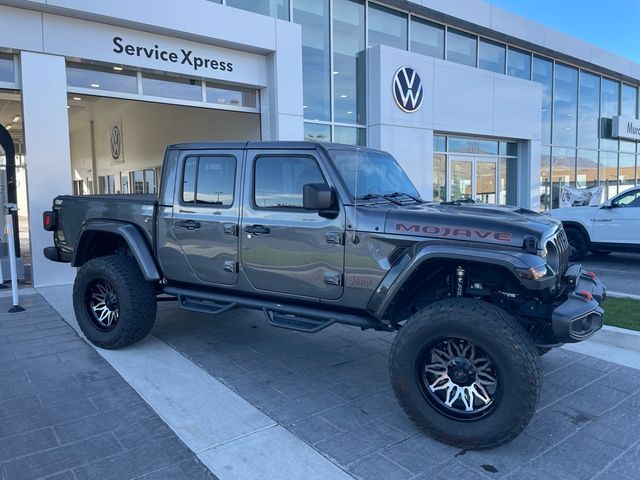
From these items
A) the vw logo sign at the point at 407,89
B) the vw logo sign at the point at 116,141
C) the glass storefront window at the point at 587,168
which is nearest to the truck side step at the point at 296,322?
the vw logo sign at the point at 407,89

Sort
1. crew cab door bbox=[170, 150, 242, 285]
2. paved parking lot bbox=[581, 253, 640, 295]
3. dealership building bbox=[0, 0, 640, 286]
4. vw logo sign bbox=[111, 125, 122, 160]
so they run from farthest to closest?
vw logo sign bbox=[111, 125, 122, 160]
paved parking lot bbox=[581, 253, 640, 295]
dealership building bbox=[0, 0, 640, 286]
crew cab door bbox=[170, 150, 242, 285]

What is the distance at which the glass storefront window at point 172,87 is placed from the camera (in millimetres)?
9451

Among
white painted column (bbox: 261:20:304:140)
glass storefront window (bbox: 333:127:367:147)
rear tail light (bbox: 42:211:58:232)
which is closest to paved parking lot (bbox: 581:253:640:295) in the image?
glass storefront window (bbox: 333:127:367:147)

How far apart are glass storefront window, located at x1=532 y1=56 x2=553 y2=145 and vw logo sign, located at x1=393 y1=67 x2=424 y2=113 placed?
24.2 ft

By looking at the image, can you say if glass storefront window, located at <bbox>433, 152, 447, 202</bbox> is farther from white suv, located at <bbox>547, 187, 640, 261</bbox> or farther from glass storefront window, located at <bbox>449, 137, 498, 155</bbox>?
white suv, located at <bbox>547, 187, 640, 261</bbox>

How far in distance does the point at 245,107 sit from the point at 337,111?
9.65ft

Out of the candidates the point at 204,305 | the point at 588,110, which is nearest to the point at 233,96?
the point at 204,305

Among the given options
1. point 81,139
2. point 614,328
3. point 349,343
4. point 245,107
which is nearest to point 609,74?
point 245,107

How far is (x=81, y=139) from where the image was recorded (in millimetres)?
22969

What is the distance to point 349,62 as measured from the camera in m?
12.9

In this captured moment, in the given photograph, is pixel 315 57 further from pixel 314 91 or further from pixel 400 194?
pixel 400 194

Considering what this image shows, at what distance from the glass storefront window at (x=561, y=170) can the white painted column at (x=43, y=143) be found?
17.4 metres

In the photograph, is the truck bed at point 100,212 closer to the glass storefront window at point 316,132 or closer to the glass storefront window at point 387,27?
the glass storefront window at point 316,132

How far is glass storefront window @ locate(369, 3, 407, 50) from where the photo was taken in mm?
13320
